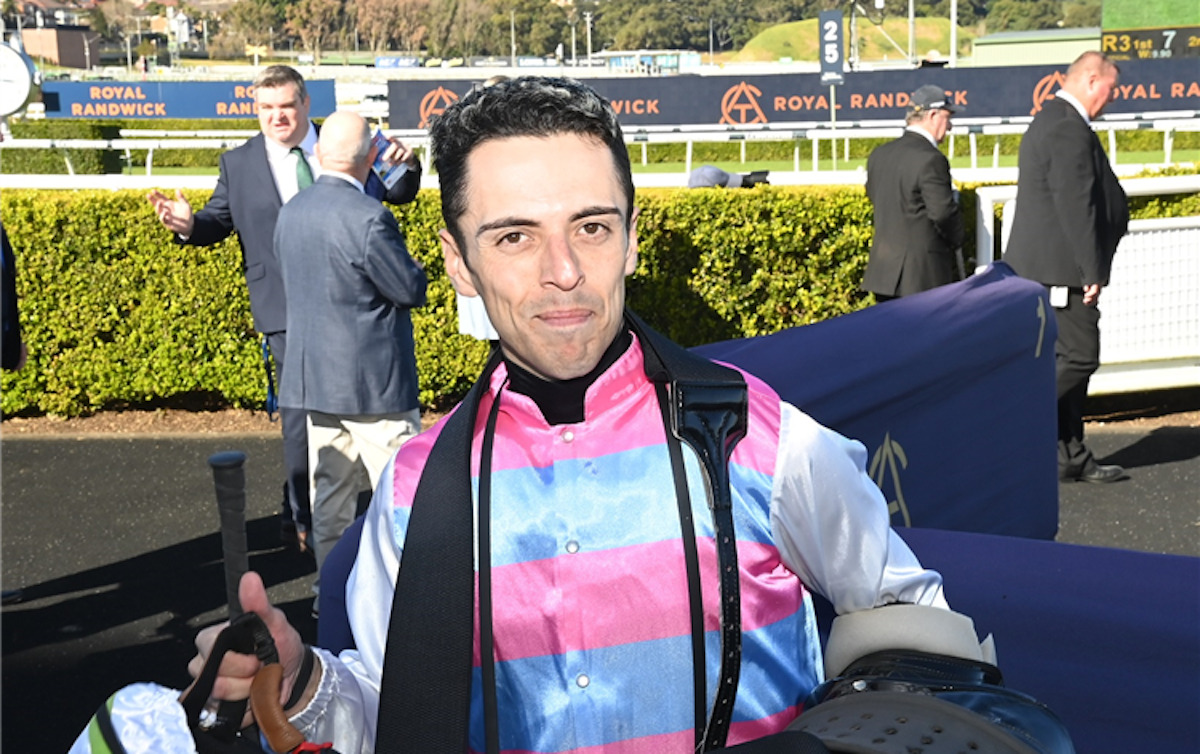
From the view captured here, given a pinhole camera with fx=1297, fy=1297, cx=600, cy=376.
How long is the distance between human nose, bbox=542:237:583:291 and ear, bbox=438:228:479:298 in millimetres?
149

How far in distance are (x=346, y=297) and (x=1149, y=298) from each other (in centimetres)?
497

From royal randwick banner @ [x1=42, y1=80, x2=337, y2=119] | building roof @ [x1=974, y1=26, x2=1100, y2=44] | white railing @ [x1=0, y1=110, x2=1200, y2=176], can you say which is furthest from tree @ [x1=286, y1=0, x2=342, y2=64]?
white railing @ [x1=0, y1=110, x2=1200, y2=176]

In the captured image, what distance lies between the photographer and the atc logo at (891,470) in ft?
11.8

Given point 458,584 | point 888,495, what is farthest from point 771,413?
point 888,495

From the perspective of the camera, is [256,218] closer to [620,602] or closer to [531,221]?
[531,221]

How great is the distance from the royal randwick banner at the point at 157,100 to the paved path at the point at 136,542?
28211 millimetres

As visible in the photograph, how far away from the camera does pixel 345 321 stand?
490cm

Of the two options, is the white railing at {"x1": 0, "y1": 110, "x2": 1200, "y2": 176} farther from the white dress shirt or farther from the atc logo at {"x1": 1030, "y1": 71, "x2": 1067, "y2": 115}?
the white dress shirt

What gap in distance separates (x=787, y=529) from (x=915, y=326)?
2.38m

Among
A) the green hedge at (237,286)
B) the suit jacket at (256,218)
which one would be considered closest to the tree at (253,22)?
the green hedge at (237,286)

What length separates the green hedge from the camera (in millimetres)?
7816

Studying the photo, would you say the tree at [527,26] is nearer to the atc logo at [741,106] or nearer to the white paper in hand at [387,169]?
the atc logo at [741,106]

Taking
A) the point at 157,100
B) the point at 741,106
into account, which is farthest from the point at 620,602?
the point at 157,100

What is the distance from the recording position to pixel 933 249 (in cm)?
709
